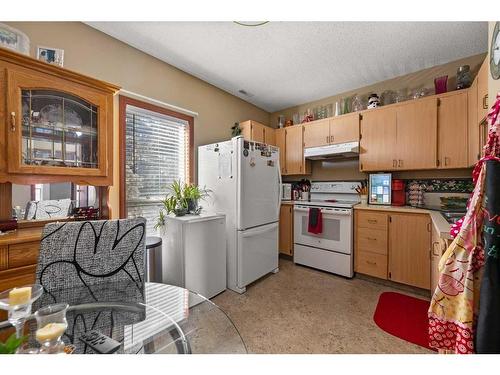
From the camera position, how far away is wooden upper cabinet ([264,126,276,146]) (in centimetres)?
348

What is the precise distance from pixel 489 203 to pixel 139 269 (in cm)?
176

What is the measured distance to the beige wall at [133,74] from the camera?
5.66ft

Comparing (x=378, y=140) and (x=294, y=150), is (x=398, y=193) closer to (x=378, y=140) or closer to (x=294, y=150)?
(x=378, y=140)

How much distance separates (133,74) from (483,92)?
3211 millimetres

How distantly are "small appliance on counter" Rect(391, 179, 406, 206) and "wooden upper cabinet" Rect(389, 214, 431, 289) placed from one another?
442mm

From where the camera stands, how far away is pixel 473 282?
928 mm

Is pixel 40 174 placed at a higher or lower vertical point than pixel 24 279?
higher

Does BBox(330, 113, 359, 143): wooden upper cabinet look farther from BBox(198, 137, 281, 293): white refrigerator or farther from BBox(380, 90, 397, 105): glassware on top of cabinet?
BBox(198, 137, 281, 293): white refrigerator

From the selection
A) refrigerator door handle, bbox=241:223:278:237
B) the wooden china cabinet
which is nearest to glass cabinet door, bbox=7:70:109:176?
the wooden china cabinet

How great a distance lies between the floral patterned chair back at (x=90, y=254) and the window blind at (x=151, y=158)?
1.09 meters

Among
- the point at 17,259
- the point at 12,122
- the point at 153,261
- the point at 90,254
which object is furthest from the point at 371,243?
the point at 12,122
